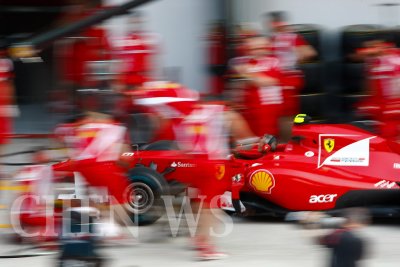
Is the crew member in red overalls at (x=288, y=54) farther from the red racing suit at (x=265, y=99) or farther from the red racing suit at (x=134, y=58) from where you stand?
the red racing suit at (x=134, y=58)

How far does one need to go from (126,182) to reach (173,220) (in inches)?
19.0

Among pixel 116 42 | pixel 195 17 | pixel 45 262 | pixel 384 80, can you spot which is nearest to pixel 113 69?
pixel 116 42

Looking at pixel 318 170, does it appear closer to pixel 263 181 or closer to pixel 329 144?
pixel 329 144

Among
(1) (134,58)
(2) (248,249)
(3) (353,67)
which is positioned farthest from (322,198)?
(3) (353,67)

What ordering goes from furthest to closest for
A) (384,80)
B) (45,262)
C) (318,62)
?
(318,62) → (384,80) → (45,262)

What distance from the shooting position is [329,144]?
864cm

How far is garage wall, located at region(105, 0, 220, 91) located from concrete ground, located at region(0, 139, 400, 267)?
10.8 feet

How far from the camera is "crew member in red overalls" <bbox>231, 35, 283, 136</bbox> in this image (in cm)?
993

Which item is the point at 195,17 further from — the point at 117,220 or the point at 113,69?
the point at 117,220

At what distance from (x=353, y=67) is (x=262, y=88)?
1702 millimetres

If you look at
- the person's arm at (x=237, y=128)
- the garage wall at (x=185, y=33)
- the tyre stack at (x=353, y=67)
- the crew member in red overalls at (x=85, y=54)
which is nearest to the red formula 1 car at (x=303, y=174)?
the person's arm at (x=237, y=128)

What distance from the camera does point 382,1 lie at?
464 inches

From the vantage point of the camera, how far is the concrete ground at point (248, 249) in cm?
751

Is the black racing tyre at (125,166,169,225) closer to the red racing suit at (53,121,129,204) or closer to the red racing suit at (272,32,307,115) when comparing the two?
the red racing suit at (53,121,129,204)
